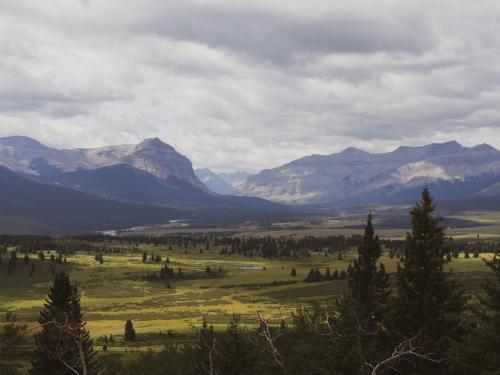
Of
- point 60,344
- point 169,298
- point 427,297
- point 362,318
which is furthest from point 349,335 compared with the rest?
point 169,298

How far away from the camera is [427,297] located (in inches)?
1583

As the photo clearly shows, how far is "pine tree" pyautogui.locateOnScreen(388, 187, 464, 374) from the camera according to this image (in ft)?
129

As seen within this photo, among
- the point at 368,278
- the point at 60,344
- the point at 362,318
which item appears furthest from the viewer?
the point at 368,278

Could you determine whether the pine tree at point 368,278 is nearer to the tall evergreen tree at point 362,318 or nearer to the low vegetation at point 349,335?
the tall evergreen tree at point 362,318

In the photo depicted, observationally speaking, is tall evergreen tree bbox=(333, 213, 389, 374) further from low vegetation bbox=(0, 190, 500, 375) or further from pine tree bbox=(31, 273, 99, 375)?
pine tree bbox=(31, 273, 99, 375)

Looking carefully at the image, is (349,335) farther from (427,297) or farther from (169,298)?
(169,298)

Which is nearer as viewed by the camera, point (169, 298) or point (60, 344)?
point (60, 344)

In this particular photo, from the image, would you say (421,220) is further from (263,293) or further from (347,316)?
(263,293)

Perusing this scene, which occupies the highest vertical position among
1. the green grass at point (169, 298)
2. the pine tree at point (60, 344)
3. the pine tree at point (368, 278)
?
the pine tree at point (368, 278)

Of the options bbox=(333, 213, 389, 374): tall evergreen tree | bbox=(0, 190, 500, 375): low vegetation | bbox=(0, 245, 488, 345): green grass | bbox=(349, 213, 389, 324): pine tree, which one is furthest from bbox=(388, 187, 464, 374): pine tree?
bbox=(0, 245, 488, 345): green grass

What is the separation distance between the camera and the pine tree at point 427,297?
3947cm

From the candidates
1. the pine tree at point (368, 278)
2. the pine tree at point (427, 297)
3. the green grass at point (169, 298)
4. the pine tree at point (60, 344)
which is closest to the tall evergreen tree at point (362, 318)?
the pine tree at point (368, 278)

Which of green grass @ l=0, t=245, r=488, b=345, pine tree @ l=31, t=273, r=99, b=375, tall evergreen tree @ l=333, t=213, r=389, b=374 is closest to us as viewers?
tall evergreen tree @ l=333, t=213, r=389, b=374

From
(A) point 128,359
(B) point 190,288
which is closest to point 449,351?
(A) point 128,359
